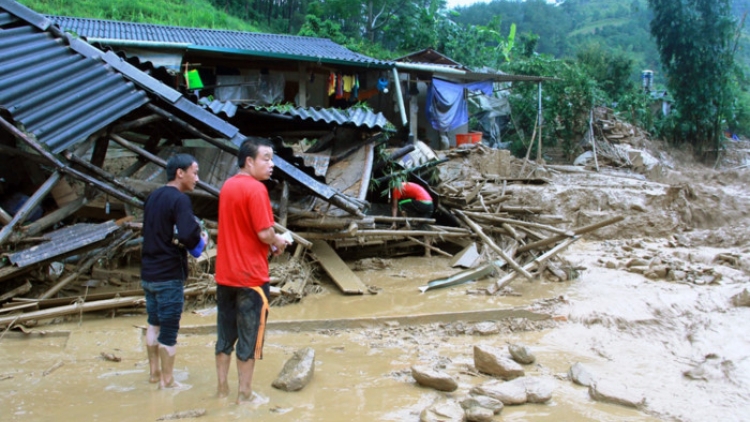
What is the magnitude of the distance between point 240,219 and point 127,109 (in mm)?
3455

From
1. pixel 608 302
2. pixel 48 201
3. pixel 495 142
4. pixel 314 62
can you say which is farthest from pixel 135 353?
pixel 495 142

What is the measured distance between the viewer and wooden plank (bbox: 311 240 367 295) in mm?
7449

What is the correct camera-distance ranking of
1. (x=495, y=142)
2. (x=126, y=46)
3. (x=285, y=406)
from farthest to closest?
(x=495, y=142), (x=126, y=46), (x=285, y=406)

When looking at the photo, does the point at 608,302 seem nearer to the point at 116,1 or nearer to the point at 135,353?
the point at 135,353

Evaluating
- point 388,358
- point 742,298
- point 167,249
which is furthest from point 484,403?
point 742,298

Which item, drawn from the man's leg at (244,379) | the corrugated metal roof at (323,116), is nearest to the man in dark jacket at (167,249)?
the man's leg at (244,379)

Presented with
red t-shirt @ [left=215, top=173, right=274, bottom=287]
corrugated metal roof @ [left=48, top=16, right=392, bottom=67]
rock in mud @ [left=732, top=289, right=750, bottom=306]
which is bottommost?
rock in mud @ [left=732, top=289, right=750, bottom=306]

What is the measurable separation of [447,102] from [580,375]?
1242 cm

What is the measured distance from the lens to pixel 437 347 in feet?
17.7

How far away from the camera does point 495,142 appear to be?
2234cm

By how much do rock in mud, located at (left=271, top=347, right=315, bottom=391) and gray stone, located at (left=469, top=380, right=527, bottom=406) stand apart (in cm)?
124

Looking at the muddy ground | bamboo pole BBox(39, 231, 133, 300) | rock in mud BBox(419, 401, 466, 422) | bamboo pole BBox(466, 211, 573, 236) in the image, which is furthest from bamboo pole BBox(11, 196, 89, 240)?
bamboo pole BBox(466, 211, 573, 236)

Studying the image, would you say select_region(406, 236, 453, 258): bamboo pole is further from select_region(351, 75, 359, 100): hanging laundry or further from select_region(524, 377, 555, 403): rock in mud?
select_region(351, 75, 359, 100): hanging laundry

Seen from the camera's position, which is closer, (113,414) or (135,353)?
(113,414)
